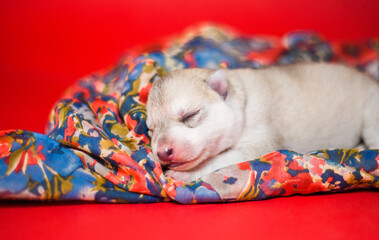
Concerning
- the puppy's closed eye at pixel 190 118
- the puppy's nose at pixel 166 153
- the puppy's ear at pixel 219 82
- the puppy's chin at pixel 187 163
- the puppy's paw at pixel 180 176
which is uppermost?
the puppy's ear at pixel 219 82

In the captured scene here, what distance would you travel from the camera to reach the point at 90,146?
8.30 feet

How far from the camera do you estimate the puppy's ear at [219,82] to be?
Answer: 2.73 m

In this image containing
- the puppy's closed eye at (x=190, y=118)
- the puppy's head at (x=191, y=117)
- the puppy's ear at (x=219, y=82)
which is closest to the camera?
the puppy's head at (x=191, y=117)

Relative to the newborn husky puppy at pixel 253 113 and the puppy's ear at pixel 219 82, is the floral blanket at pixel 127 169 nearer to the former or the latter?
the newborn husky puppy at pixel 253 113

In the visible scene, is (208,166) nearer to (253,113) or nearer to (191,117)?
(191,117)

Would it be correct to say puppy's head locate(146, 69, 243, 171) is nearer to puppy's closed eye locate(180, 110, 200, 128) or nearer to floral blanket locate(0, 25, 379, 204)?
puppy's closed eye locate(180, 110, 200, 128)

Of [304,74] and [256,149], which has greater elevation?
[304,74]

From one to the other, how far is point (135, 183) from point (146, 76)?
105 cm

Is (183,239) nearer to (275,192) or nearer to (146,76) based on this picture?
(275,192)

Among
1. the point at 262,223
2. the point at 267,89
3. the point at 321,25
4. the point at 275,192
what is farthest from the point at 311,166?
the point at 321,25

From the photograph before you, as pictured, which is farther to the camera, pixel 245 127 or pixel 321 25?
pixel 321 25

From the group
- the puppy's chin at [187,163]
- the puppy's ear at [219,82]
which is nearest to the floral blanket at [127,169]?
the puppy's chin at [187,163]

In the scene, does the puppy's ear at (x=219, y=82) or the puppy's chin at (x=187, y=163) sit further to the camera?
the puppy's ear at (x=219, y=82)

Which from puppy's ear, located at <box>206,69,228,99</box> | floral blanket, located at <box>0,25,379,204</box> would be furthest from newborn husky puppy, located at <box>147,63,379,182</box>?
floral blanket, located at <box>0,25,379,204</box>
